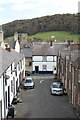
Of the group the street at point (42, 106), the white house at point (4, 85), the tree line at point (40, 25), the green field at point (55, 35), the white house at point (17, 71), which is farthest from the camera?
the tree line at point (40, 25)

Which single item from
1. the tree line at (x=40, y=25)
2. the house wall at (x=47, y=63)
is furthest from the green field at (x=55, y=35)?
the house wall at (x=47, y=63)

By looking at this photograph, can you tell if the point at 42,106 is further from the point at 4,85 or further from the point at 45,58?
the point at 45,58

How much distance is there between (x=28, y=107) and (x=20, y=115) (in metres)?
3.69

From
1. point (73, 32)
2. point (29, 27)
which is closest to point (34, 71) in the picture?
point (73, 32)

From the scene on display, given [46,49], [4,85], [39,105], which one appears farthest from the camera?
[46,49]

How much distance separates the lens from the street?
2928 centimetres

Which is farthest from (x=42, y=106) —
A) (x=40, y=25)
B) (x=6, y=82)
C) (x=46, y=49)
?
(x=40, y=25)

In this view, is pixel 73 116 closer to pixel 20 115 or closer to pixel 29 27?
pixel 20 115

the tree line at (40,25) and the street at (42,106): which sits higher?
the tree line at (40,25)

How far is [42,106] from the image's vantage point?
108ft

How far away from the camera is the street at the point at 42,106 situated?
2928cm

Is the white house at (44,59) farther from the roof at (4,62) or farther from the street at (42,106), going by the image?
the roof at (4,62)

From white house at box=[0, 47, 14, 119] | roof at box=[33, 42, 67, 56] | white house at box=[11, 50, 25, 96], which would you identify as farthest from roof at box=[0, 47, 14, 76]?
roof at box=[33, 42, 67, 56]

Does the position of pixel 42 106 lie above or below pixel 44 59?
below
